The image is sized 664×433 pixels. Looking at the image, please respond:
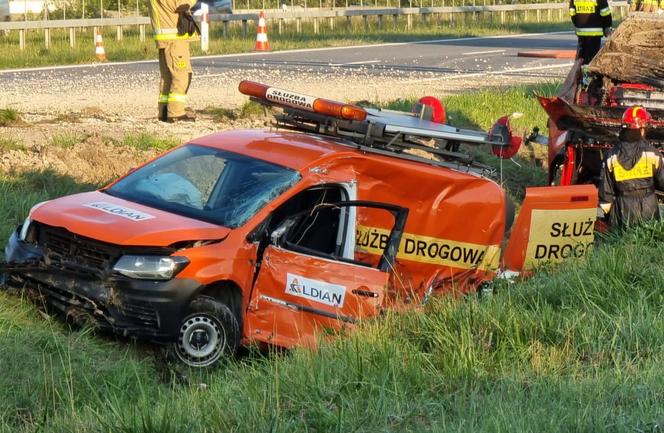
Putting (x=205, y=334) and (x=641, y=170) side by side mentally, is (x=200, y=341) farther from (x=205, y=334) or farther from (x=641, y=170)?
(x=641, y=170)

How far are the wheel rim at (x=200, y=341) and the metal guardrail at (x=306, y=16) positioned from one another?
18.3 meters

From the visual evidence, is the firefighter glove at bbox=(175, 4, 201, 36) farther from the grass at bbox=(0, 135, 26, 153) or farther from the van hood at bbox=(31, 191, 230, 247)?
the van hood at bbox=(31, 191, 230, 247)

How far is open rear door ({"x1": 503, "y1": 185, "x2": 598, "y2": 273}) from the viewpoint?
895cm

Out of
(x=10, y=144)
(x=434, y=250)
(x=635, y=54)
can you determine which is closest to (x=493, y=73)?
(x=635, y=54)

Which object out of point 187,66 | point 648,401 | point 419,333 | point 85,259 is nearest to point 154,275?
point 85,259

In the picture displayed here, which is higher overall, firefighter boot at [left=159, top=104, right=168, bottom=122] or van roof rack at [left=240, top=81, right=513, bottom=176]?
van roof rack at [left=240, top=81, right=513, bottom=176]

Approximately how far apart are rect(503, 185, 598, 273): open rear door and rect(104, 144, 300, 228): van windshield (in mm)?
2076

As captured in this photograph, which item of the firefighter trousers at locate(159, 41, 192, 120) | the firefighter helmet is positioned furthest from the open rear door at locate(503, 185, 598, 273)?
the firefighter trousers at locate(159, 41, 192, 120)

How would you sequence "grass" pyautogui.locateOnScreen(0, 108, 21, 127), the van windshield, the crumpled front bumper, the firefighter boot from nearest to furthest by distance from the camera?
the crumpled front bumper
the van windshield
"grass" pyautogui.locateOnScreen(0, 108, 21, 127)
the firefighter boot

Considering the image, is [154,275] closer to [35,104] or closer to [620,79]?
[620,79]

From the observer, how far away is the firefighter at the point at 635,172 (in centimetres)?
983

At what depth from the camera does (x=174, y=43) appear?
45.5 ft

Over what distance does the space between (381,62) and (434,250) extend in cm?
1509

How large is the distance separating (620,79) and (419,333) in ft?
19.8
